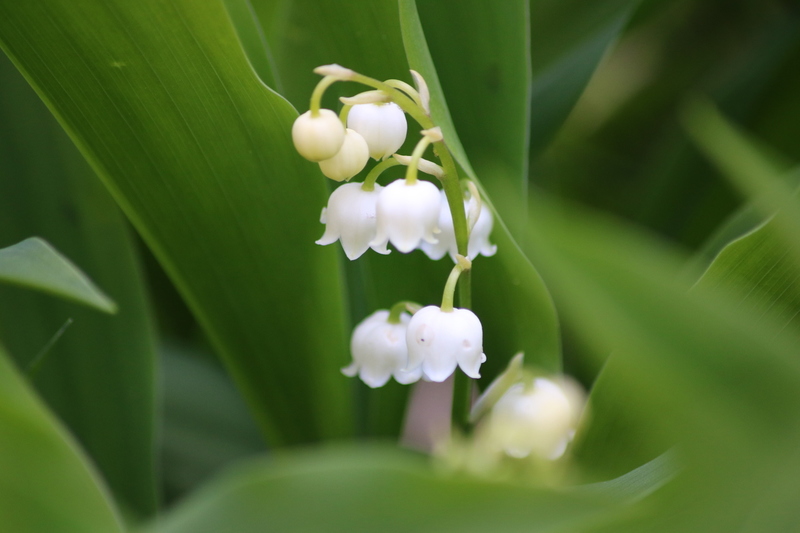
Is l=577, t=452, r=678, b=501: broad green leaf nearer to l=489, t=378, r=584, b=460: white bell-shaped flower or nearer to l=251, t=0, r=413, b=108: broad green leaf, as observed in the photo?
l=489, t=378, r=584, b=460: white bell-shaped flower

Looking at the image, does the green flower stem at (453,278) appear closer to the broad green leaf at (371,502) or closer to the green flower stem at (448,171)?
the green flower stem at (448,171)

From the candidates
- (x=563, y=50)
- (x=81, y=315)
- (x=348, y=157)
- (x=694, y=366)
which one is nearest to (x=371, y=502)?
(x=694, y=366)

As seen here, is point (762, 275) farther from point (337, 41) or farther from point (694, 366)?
point (337, 41)

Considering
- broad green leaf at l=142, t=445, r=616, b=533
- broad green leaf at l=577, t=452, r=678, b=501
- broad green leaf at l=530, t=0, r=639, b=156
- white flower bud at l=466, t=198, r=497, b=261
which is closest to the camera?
broad green leaf at l=142, t=445, r=616, b=533

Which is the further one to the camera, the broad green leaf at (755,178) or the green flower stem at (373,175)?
the green flower stem at (373,175)

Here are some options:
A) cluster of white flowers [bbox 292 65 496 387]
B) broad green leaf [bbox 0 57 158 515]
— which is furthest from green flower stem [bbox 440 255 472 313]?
broad green leaf [bbox 0 57 158 515]

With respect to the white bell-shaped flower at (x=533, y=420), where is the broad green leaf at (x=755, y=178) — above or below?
above

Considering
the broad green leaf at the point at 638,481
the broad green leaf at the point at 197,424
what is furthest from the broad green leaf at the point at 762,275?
the broad green leaf at the point at 197,424
